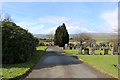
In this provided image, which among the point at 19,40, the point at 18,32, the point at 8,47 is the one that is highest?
the point at 18,32

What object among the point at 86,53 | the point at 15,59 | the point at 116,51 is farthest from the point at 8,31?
the point at 116,51

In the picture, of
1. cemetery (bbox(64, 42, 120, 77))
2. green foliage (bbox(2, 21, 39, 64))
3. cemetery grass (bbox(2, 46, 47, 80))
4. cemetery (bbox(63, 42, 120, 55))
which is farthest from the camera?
cemetery (bbox(63, 42, 120, 55))

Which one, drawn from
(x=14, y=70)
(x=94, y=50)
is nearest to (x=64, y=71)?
(x=14, y=70)

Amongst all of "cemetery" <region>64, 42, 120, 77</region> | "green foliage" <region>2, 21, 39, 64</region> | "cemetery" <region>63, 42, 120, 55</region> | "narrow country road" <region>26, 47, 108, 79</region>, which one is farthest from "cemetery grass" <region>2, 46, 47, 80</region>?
"cemetery" <region>63, 42, 120, 55</region>

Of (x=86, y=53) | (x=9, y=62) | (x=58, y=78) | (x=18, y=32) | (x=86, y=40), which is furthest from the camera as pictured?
(x=86, y=40)

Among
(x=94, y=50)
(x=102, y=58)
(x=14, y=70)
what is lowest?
(x=102, y=58)

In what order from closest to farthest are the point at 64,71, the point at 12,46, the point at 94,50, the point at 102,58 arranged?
the point at 64,71 → the point at 12,46 → the point at 102,58 → the point at 94,50

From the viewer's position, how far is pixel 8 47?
1003 centimetres

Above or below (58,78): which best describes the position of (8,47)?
above

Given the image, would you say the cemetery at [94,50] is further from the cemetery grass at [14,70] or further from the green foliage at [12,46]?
the cemetery grass at [14,70]

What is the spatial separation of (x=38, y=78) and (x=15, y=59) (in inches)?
184

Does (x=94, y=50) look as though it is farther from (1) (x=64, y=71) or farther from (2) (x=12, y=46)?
(2) (x=12, y=46)

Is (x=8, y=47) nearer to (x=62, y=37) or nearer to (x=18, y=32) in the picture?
(x=18, y=32)

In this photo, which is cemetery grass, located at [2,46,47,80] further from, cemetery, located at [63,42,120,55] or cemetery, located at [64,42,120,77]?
cemetery, located at [63,42,120,55]
